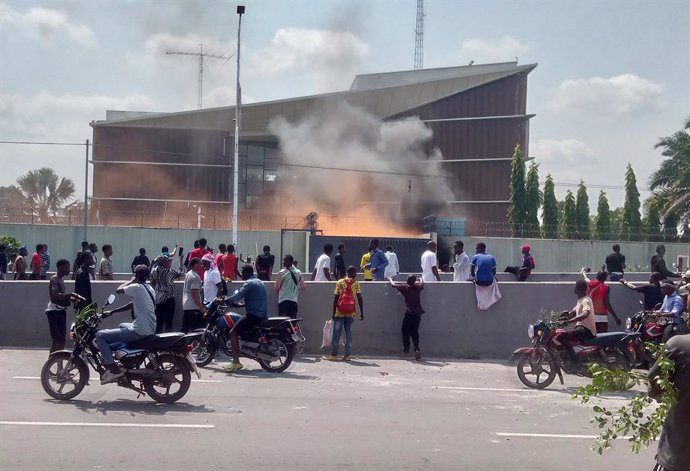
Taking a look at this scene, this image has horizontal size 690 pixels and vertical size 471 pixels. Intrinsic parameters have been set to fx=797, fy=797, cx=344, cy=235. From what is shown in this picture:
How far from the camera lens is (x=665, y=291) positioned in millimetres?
12844

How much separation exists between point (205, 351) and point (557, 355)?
210 inches

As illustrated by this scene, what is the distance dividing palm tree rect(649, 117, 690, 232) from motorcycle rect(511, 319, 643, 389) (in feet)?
97.9

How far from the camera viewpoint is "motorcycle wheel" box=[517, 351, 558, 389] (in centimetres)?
1130

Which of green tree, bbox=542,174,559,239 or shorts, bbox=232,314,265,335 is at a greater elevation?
green tree, bbox=542,174,559,239

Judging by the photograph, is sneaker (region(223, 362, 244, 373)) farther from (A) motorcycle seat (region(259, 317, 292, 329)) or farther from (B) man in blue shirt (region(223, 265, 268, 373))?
(A) motorcycle seat (region(259, 317, 292, 329))

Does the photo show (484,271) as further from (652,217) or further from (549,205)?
(549,205)

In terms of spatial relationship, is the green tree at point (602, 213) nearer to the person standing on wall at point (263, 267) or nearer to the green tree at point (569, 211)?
the green tree at point (569, 211)

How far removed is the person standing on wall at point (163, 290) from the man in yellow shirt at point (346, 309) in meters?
2.83

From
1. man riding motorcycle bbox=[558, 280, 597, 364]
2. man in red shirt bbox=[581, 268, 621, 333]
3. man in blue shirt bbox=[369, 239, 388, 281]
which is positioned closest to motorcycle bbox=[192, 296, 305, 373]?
man riding motorcycle bbox=[558, 280, 597, 364]

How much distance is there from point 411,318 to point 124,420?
20.1 feet

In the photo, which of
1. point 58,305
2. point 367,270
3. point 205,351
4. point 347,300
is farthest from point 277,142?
point 58,305

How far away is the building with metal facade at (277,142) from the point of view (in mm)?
50500

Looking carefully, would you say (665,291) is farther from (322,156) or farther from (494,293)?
(322,156)

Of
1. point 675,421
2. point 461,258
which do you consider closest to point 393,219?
point 461,258
